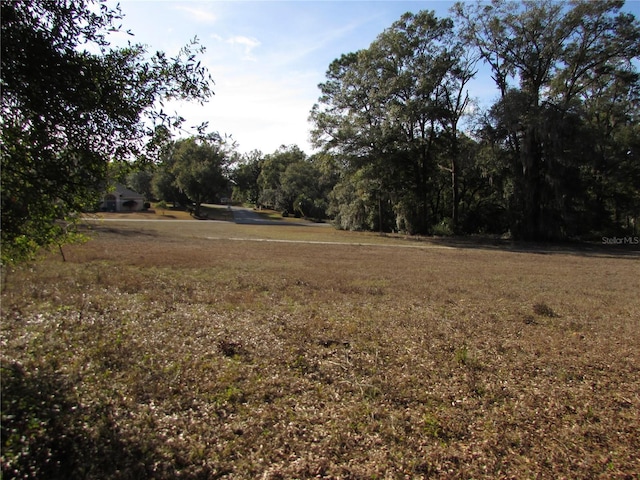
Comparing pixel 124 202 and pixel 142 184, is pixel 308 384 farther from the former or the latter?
pixel 142 184

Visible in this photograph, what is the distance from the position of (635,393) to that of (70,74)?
728cm

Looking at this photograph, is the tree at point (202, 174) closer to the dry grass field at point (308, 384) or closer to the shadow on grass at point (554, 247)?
the shadow on grass at point (554, 247)

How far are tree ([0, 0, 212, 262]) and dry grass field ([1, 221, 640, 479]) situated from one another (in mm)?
1880

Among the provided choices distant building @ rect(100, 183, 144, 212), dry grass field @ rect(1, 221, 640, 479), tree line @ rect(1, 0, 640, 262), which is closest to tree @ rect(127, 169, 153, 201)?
distant building @ rect(100, 183, 144, 212)

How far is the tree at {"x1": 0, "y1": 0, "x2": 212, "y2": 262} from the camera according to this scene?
3508 mm

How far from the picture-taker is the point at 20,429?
323 centimetres

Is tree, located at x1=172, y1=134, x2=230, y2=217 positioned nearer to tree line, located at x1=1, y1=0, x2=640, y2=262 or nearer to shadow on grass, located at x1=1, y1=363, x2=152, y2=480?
tree line, located at x1=1, y1=0, x2=640, y2=262

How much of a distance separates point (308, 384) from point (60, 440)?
2.53 m

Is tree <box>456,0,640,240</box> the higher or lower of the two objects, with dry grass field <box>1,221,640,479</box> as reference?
higher

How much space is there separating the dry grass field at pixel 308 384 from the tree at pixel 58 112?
1.88m

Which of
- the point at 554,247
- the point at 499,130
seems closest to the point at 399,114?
the point at 499,130

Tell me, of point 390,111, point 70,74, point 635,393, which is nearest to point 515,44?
point 390,111

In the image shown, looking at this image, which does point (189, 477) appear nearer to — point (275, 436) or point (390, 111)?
point (275, 436)

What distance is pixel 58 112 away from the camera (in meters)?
3.71
